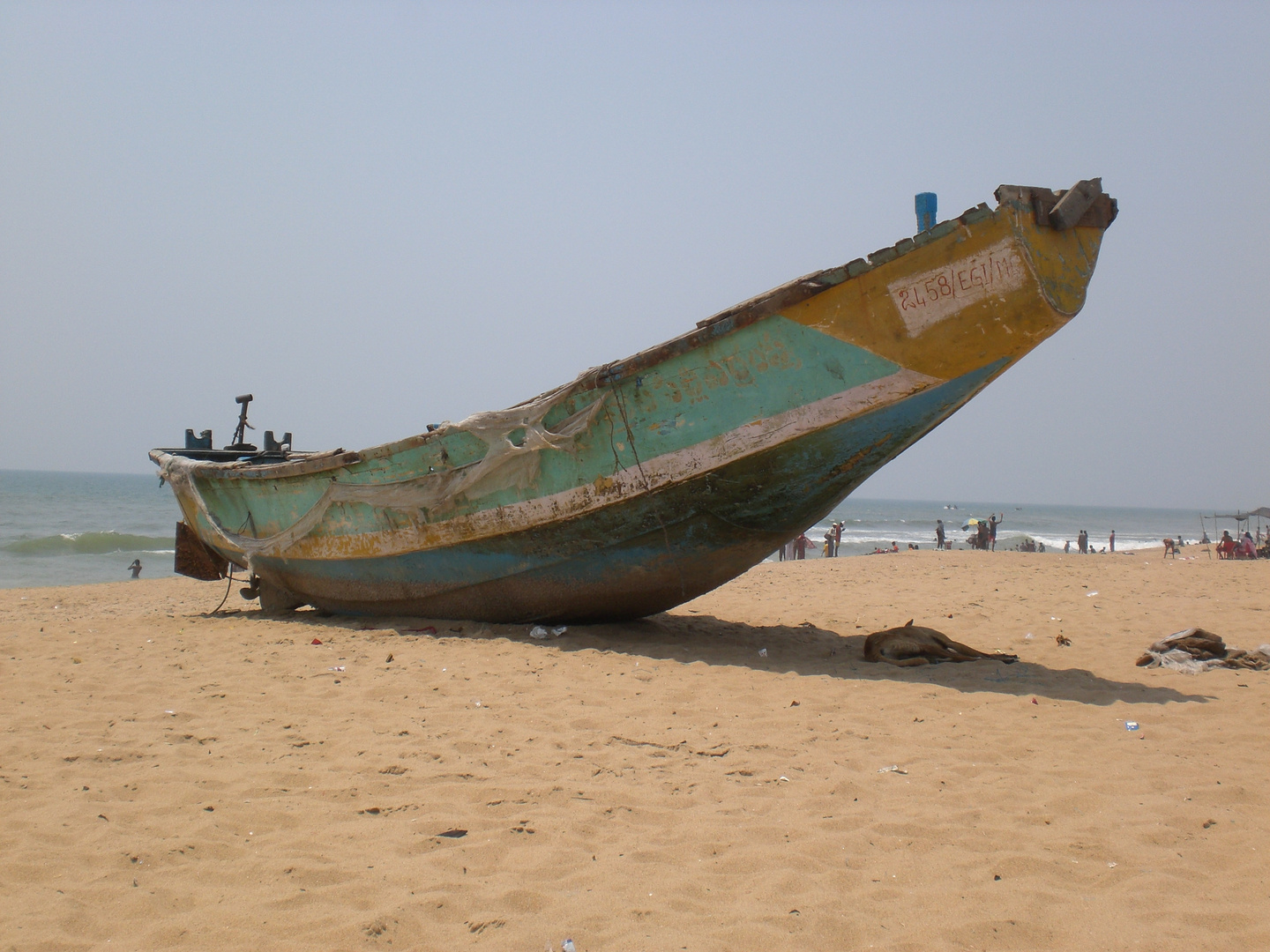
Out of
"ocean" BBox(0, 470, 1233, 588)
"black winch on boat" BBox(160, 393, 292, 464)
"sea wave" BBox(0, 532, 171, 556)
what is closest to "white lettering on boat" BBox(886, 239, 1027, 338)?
"black winch on boat" BBox(160, 393, 292, 464)

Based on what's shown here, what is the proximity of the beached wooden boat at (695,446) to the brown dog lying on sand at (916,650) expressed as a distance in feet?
3.13

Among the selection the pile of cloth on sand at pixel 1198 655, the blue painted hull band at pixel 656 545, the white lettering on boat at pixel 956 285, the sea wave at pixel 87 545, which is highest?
the white lettering on boat at pixel 956 285

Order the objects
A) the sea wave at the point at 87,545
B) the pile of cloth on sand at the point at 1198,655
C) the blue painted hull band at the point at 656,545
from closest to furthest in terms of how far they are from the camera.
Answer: the blue painted hull band at the point at 656,545 → the pile of cloth on sand at the point at 1198,655 → the sea wave at the point at 87,545

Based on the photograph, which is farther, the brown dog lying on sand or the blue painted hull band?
the brown dog lying on sand

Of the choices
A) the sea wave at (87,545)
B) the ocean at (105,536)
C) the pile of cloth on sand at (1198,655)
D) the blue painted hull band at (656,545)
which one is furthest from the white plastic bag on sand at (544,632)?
the sea wave at (87,545)

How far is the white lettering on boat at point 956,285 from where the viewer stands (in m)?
4.48

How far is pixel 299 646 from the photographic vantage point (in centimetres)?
580

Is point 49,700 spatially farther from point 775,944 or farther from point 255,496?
point 775,944

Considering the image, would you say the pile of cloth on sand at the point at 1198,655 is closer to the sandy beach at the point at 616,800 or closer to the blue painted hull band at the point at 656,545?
the sandy beach at the point at 616,800

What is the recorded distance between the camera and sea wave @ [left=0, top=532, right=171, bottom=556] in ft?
90.4

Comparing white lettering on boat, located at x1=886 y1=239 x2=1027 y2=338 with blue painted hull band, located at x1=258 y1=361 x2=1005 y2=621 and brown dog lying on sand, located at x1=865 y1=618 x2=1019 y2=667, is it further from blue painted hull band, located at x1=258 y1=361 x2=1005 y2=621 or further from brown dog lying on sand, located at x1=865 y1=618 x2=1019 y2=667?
brown dog lying on sand, located at x1=865 y1=618 x2=1019 y2=667

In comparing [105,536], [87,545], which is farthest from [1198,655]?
[105,536]

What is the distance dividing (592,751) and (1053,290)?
11.4 feet

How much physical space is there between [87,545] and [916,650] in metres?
32.0
